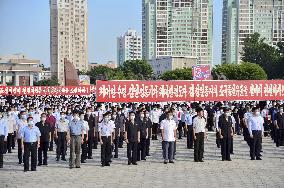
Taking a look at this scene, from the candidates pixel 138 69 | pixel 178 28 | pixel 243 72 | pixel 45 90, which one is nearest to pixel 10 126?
pixel 45 90

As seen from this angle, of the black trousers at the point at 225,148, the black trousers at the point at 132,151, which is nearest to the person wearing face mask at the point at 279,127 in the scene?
the black trousers at the point at 225,148

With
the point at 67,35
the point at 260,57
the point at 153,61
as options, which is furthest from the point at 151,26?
the point at 260,57

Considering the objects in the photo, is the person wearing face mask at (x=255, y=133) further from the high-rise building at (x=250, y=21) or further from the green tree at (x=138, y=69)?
the high-rise building at (x=250, y=21)

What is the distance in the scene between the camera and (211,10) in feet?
544

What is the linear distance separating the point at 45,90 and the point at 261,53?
4743 centimetres

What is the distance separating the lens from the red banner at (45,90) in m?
60.7

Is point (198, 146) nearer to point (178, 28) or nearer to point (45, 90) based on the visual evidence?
point (45, 90)

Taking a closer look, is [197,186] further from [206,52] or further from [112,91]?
[206,52]

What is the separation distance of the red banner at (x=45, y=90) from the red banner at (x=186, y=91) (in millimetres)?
36161

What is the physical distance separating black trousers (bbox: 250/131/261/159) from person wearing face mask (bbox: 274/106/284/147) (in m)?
3.28

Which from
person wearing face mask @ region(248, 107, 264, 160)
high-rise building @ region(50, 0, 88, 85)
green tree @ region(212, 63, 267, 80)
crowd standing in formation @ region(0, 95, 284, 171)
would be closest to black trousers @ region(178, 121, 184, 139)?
crowd standing in formation @ region(0, 95, 284, 171)

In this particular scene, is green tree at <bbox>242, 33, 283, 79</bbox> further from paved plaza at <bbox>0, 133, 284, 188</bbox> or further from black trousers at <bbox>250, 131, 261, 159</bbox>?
paved plaza at <bbox>0, 133, 284, 188</bbox>

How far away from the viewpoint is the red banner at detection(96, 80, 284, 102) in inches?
966

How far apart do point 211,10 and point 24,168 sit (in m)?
156
